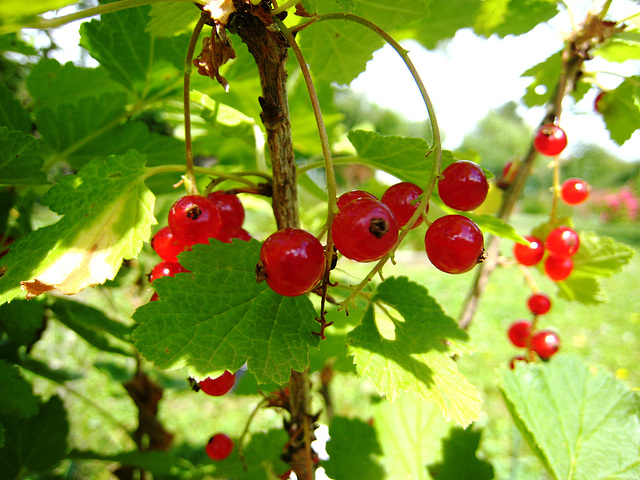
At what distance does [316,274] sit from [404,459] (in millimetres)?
771

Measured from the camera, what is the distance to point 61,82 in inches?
43.8

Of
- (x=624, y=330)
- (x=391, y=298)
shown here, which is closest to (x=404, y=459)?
(x=391, y=298)

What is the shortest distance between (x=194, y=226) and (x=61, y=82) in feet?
2.55

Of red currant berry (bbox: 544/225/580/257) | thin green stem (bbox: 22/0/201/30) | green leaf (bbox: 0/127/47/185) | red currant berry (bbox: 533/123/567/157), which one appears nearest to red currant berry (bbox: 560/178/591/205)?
red currant berry (bbox: 544/225/580/257)

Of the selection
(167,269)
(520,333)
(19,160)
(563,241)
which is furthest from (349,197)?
(520,333)

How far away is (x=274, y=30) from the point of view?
579 mm

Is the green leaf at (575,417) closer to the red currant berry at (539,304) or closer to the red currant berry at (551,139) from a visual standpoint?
the red currant berry at (539,304)

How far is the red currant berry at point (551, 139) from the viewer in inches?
43.3

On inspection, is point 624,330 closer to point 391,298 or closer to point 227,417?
point 227,417

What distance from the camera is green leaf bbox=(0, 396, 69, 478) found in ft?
3.35

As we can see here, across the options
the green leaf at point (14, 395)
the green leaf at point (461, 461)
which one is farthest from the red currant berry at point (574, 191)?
the green leaf at point (14, 395)

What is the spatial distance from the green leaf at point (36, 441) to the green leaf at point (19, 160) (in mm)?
594

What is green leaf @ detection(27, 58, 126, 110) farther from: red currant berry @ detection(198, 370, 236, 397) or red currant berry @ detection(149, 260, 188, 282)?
red currant berry @ detection(198, 370, 236, 397)

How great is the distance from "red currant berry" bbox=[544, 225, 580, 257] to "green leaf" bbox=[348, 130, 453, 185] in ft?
2.17
